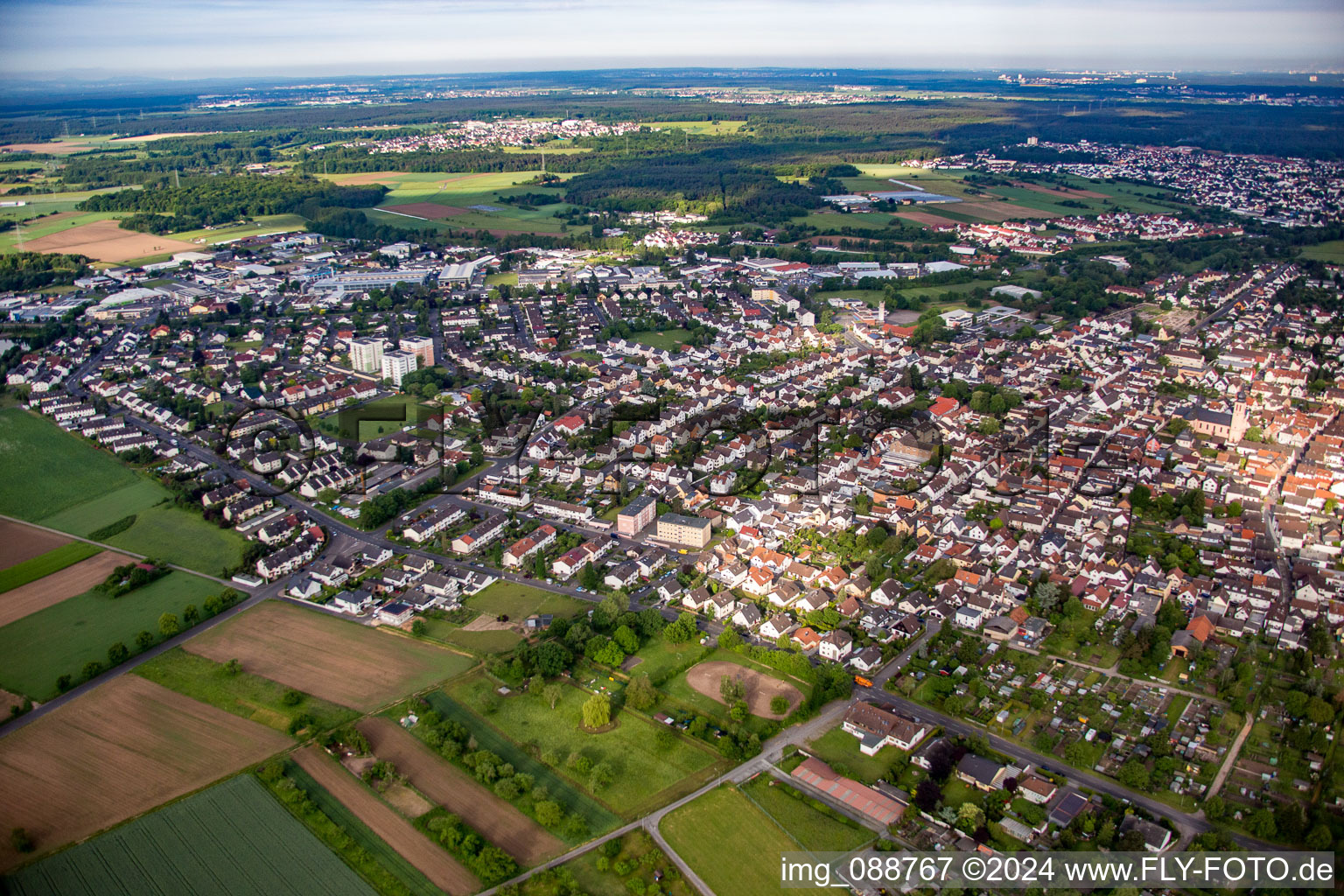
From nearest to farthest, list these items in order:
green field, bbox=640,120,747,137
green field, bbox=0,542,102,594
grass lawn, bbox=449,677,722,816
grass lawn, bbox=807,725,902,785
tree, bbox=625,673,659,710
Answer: grass lawn, bbox=449,677,722,816
grass lawn, bbox=807,725,902,785
tree, bbox=625,673,659,710
green field, bbox=0,542,102,594
green field, bbox=640,120,747,137

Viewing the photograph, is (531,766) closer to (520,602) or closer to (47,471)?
(520,602)

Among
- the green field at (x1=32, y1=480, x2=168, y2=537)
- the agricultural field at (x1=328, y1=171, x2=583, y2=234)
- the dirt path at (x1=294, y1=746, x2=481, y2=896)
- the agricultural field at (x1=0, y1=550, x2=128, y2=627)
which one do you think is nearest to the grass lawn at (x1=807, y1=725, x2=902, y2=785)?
the dirt path at (x1=294, y1=746, x2=481, y2=896)

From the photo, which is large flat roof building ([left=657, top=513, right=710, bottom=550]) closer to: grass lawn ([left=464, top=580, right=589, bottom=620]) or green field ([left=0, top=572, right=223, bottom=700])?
grass lawn ([left=464, top=580, right=589, bottom=620])

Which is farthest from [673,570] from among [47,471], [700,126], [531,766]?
[700,126]

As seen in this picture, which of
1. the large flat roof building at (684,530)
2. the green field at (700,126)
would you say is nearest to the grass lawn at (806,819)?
the large flat roof building at (684,530)

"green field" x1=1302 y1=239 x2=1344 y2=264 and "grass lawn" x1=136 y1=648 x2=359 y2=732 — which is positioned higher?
"green field" x1=1302 y1=239 x2=1344 y2=264

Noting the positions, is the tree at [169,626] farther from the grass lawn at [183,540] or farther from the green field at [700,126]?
the green field at [700,126]

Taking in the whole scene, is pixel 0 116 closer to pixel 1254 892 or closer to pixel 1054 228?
pixel 1054 228
